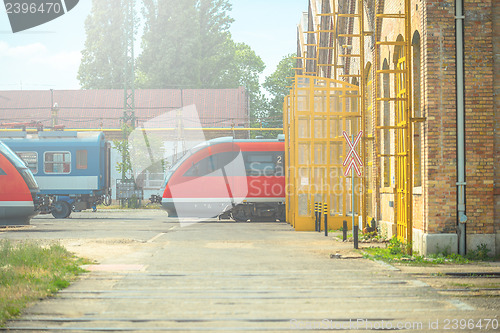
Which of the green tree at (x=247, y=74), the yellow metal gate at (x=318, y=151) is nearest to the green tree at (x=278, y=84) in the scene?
the green tree at (x=247, y=74)

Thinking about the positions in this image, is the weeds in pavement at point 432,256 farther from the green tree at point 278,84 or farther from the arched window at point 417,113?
the green tree at point 278,84

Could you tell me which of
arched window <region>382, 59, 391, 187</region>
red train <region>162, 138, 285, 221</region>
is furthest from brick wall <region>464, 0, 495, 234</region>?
red train <region>162, 138, 285, 221</region>

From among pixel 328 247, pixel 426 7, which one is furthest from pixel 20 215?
pixel 426 7

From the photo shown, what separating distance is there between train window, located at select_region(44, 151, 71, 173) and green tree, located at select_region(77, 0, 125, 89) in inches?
1595

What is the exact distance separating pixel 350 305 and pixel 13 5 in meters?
13.9

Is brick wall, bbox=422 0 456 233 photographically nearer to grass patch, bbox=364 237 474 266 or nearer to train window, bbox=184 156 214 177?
grass patch, bbox=364 237 474 266

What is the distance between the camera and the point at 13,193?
25766mm

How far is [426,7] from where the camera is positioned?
590 inches

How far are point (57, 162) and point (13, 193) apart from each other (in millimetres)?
10232

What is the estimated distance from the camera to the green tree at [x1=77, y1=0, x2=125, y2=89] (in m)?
75.7

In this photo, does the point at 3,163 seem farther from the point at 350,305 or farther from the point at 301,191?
the point at 350,305

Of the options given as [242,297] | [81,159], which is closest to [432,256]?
[242,297]

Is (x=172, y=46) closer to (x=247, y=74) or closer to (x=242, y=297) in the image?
(x=247, y=74)

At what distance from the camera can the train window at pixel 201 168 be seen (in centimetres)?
3192
